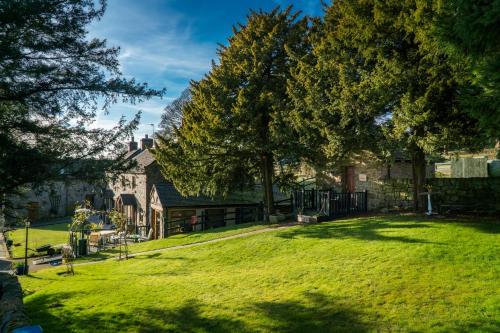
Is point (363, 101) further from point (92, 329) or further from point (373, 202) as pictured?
point (92, 329)

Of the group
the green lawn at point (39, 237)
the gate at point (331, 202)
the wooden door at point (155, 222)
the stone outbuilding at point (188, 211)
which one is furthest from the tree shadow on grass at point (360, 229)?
the green lawn at point (39, 237)

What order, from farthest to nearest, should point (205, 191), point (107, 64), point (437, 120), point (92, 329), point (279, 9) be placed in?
point (205, 191) < point (279, 9) < point (437, 120) < point (107, 64) < point (92, 329)

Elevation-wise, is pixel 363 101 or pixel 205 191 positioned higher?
pixel 363 101

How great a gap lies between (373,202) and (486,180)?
6.23 meters

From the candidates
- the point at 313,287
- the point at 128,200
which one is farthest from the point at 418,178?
the point at 128,200

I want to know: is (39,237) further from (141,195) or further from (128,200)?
(141,195)

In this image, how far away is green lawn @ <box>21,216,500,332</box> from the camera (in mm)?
7500

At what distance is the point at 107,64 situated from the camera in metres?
10.5

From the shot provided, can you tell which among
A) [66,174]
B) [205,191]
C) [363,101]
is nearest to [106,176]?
[66,174]

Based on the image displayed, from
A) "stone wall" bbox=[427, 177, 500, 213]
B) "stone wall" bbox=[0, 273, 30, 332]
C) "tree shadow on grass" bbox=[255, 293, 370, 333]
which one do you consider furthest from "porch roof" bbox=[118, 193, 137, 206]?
"tree shadow on grass" bbox=[255, 293, 370, 333]

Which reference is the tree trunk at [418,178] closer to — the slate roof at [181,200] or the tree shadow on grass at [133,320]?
the tree shadow on grass at [133,320]

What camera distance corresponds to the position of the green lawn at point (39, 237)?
29.2 metres

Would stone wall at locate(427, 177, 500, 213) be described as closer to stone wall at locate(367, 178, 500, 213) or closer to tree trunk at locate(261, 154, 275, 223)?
stone wall at locate(367, 178, 500, 213)

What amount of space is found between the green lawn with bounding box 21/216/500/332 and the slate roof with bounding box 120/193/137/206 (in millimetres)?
18517
